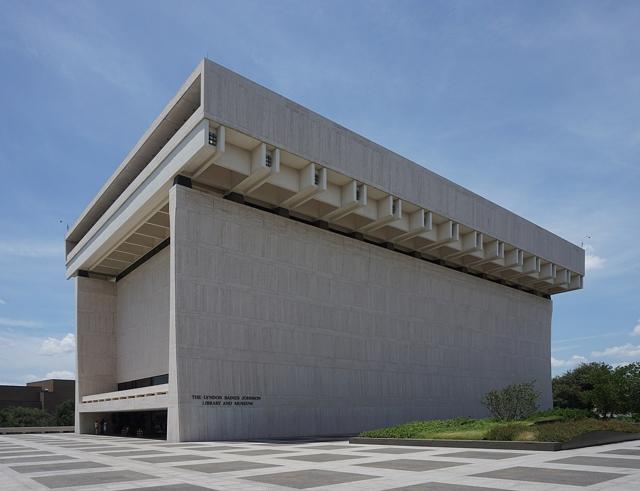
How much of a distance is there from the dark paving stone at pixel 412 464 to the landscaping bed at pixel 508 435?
399 centimetres

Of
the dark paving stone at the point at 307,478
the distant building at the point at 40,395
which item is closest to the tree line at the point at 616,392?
the dark paving stone at the point at 307,478

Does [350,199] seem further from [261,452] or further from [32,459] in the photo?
[32,459]

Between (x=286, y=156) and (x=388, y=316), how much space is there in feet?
43.5

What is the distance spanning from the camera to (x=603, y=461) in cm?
1395

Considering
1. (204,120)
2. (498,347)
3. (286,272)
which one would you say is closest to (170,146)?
(204,120)

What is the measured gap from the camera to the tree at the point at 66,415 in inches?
2450

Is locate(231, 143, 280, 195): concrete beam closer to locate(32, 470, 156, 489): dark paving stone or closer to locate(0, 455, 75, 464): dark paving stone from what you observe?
locate(0, 455, 75, 464): dark paving stone

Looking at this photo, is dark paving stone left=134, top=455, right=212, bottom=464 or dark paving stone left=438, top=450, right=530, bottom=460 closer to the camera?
dark paving stone left=438, top=450, right=530, bottom=460

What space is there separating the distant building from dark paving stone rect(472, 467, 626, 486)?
72.2m

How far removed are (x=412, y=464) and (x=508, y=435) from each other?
17.4 feet

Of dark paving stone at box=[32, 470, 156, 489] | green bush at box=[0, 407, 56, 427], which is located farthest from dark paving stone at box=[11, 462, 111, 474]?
green bush at box=[0, 407, 56, 427]

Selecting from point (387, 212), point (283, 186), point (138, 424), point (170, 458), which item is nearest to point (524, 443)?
point (170, 458)

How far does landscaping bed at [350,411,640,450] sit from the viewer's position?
57.0 ft

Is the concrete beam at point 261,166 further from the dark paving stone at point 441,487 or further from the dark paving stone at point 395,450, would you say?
the dark paving stone at point 441,487
